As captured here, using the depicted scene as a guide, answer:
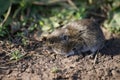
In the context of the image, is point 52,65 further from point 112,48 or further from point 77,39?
point 112,48

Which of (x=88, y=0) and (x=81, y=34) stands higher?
(x=88, y=0)

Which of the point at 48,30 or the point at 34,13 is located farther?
the point at 34,13

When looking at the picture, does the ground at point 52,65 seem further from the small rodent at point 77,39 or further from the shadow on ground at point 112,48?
the small rodent at point 77,39

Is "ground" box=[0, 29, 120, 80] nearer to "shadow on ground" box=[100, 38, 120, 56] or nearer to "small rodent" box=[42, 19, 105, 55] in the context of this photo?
"shadow on ground" box=[100, 38, 120, 56]

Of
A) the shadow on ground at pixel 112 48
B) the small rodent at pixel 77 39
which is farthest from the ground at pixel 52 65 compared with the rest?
the small rodent at pixel 77 39

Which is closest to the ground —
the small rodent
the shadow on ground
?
the shadow on ground

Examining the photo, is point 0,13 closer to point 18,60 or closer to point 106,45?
Answer: point 18,60

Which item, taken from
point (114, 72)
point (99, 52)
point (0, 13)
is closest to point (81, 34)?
point (99, 52)
